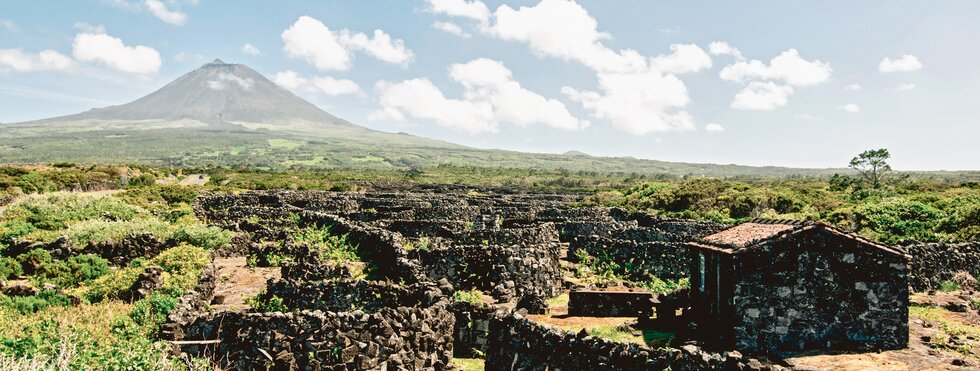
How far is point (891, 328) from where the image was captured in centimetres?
1455

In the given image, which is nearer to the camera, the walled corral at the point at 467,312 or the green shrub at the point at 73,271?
the walled corral at the point at 467,312

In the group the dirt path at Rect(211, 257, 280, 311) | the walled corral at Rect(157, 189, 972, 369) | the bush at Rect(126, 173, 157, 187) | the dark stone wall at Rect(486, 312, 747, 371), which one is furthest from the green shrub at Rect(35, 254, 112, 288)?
the bush at Rect(126, 173, 157, 187)

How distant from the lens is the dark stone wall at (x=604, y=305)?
1805 cm

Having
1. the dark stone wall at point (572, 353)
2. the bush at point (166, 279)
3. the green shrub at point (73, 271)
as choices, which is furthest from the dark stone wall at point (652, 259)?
the green shrub at point (73, 271)

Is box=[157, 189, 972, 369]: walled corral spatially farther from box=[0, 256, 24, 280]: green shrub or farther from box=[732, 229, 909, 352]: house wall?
box=[0, 256, 24, 280]: green shrub

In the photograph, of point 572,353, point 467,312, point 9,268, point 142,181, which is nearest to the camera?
point 572,353

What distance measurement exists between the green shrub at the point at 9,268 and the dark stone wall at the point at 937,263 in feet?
105

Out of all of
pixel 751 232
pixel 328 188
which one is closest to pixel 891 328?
pixel 751 232

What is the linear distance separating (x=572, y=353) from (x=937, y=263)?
2374 cm

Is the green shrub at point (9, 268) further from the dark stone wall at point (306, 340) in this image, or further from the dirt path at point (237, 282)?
the dark stone wall at point (306, 340)

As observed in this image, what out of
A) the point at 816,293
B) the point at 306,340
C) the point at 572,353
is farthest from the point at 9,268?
the point at 816,293

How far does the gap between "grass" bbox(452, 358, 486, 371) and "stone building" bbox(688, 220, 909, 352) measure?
6.27m

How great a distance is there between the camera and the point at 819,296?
1450 cm

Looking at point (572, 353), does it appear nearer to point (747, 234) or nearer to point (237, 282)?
point (747, 234)
